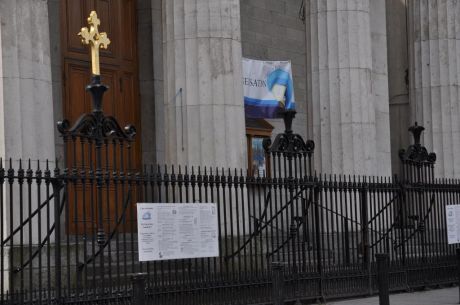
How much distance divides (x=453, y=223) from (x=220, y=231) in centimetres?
629

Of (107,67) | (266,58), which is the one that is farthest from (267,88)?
(107,67)

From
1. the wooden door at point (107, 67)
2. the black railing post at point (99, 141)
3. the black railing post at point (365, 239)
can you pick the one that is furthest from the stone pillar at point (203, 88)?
the black railing post at point (99, 141)

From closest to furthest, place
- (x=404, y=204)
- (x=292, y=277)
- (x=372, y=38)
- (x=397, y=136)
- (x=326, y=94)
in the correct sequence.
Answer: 1. (x=292, y=277)
2. (x=404, y=204)
3. (x=326, y=94)
4. (x=372, y=38)
5. (x=397, y=136)

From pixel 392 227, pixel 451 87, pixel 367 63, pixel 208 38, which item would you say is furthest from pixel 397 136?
pixel 208 38

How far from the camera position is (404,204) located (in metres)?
19.5

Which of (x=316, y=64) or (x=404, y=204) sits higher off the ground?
(x=316, y=64)

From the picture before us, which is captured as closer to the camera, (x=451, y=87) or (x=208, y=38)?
(x=208, y=38)

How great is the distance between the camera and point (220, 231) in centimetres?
1500

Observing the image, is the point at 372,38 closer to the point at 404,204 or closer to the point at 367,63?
the point at 367,63

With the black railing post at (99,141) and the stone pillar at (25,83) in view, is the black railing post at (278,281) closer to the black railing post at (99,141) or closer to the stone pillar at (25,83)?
the black railing post at (99,141)

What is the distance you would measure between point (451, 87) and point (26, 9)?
12.9 metres

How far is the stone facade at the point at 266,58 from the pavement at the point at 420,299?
3.02 meters

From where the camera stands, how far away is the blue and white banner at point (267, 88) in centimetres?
2342

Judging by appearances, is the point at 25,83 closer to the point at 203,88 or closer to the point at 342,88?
the point at 203,88
